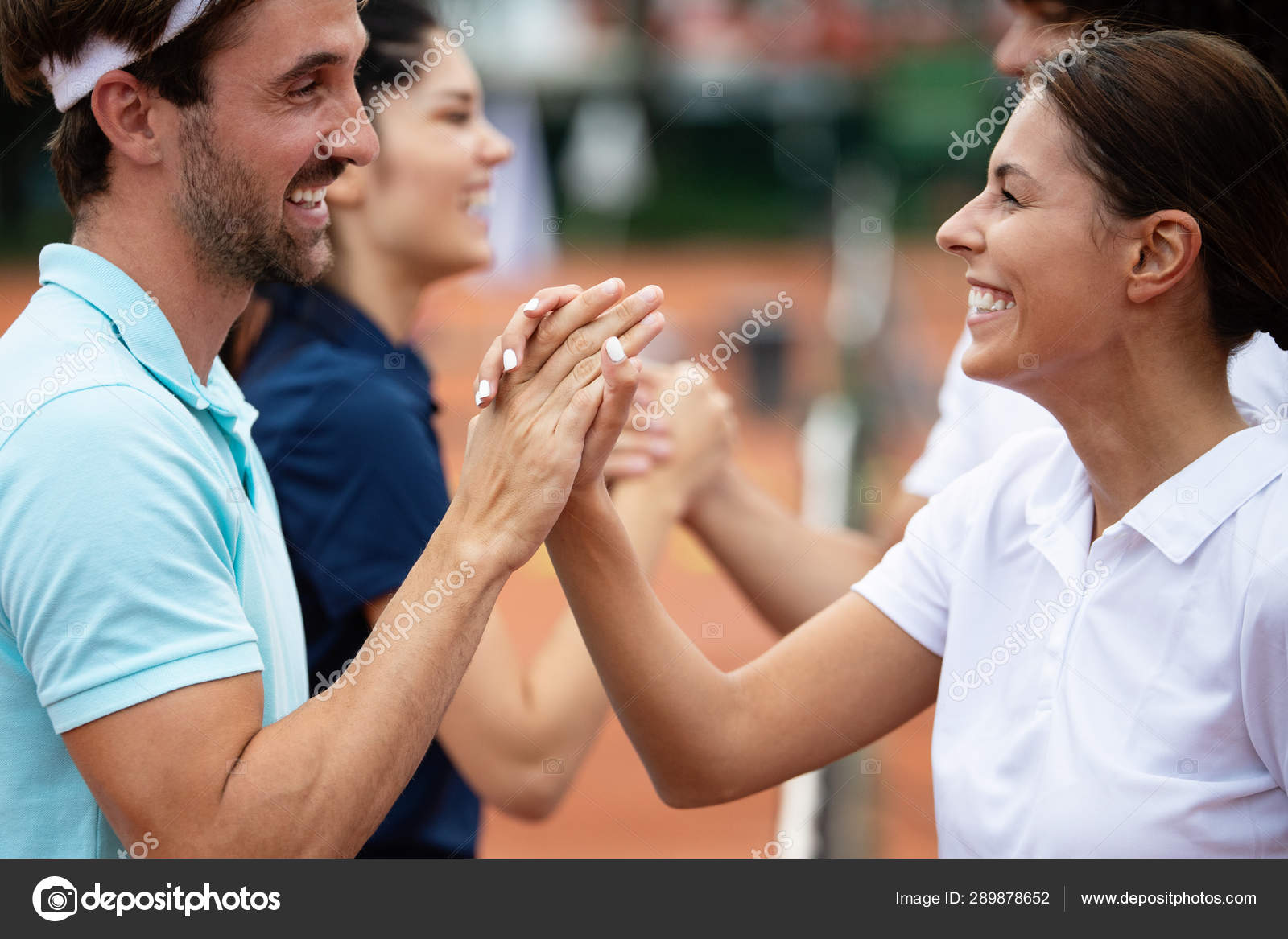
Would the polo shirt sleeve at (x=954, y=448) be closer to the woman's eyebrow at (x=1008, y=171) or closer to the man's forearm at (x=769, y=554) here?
the man's forearm at (x=769, y=554)

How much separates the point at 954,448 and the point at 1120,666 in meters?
1.32

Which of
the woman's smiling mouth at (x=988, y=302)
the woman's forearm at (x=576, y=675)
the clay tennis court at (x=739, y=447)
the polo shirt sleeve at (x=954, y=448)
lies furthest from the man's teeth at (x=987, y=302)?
the clay tennis court at (x=739, y=447)

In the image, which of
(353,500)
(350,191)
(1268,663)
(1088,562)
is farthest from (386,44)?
(1268,663)

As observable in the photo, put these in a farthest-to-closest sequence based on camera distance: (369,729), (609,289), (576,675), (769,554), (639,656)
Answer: (769,554), (576,675), (639,656), (609,289), (369,729)

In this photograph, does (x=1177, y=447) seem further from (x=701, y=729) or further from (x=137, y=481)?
(x=137, y=481)

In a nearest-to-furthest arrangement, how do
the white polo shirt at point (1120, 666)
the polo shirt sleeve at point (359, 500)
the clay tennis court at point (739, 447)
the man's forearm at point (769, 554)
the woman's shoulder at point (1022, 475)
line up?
the white polo shirt at point (1120, 666) → the woman's shoulder at point (1022, 475) → the polo shirt sleeve at point (359, 500) → the man's forearm at point (769, 554) → the clay tennis court at point (739, 447)

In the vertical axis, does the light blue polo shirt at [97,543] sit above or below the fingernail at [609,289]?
below

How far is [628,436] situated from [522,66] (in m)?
25.5

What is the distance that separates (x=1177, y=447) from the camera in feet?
8.39

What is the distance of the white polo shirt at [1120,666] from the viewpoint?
2.28 metres

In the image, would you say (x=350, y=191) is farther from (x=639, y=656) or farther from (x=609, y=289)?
(x=639, y=656)

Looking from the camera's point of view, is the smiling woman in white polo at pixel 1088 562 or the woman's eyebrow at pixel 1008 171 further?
the woman's eyebrow at pixel 1008 171

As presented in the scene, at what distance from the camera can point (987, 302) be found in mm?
2727

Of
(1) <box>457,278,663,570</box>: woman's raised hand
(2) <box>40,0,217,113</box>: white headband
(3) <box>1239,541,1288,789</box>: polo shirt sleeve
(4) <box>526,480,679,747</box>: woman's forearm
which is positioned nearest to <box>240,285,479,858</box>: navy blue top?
(4) <box>526,480,679,747</box>: woman's forearm
